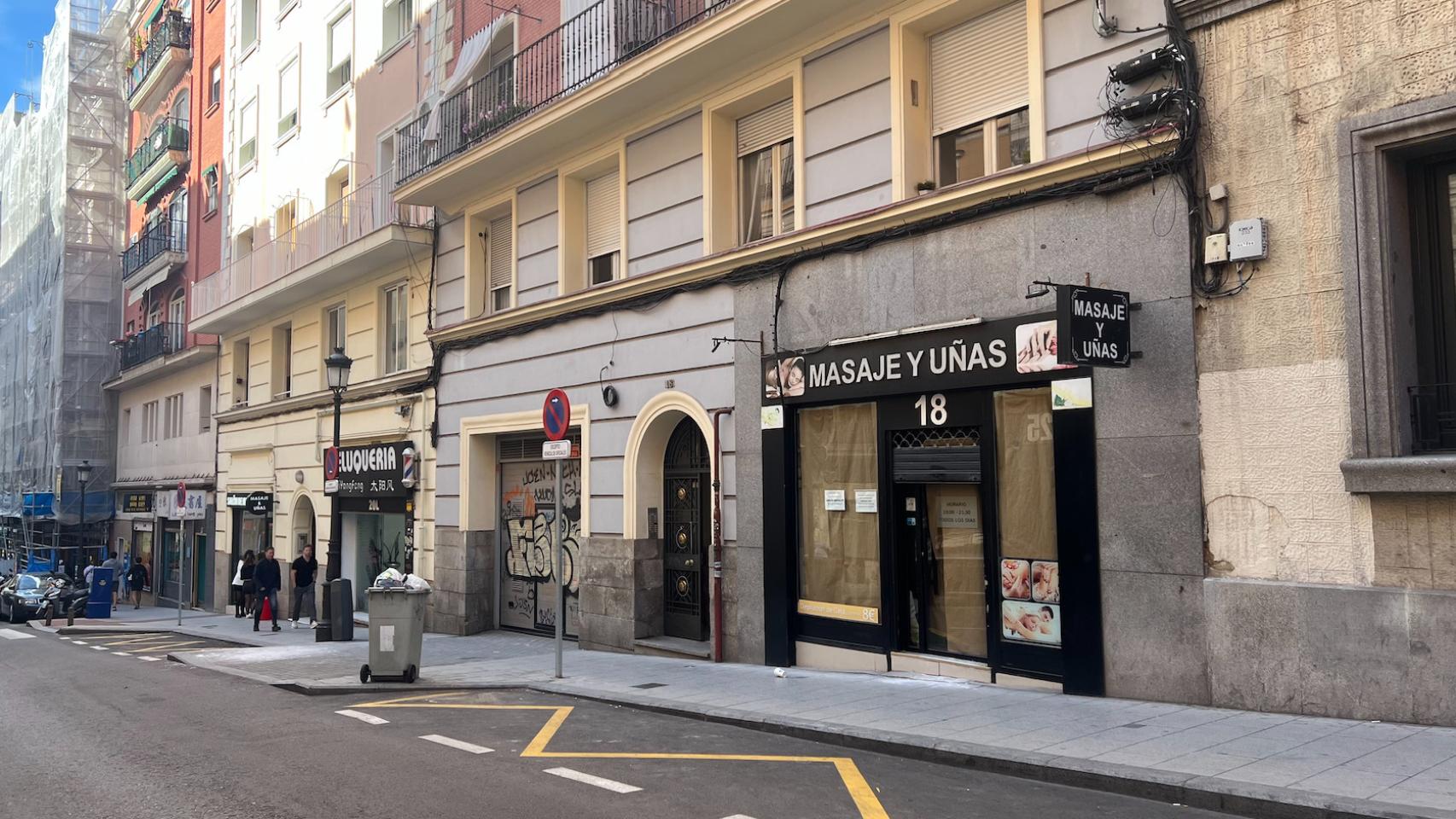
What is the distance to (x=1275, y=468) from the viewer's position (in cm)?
827


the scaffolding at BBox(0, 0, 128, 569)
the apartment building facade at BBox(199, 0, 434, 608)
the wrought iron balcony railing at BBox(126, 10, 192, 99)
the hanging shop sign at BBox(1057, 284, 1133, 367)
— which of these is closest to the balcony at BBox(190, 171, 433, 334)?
the apartment building facade at BBox(199, 0, 434, 608)

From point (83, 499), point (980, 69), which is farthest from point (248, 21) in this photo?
point (980, 69)

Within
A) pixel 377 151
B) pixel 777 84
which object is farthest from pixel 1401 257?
pixel 377 151

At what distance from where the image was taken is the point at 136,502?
36.8 metres

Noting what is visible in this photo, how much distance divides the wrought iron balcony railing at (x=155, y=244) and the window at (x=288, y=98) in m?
10.3

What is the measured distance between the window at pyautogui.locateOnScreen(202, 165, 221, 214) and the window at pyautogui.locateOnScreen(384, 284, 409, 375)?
1360cm

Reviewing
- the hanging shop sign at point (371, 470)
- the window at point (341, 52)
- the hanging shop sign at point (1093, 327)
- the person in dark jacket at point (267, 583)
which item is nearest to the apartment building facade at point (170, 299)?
the person in dark jacket at point (267, 583)

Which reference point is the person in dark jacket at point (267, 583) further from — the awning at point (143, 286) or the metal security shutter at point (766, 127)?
the awning at point (143, 286)

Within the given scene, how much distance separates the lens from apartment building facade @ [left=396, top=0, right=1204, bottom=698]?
30.4ft

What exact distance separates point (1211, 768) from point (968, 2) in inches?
292

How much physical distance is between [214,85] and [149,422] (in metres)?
11.7

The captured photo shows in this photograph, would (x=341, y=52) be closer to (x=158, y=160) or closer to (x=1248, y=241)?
(x=158, y=160)

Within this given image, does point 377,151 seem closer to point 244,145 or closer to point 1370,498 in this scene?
point 244,145

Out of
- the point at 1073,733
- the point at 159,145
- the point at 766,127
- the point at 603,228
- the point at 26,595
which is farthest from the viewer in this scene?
the point at 159,145
